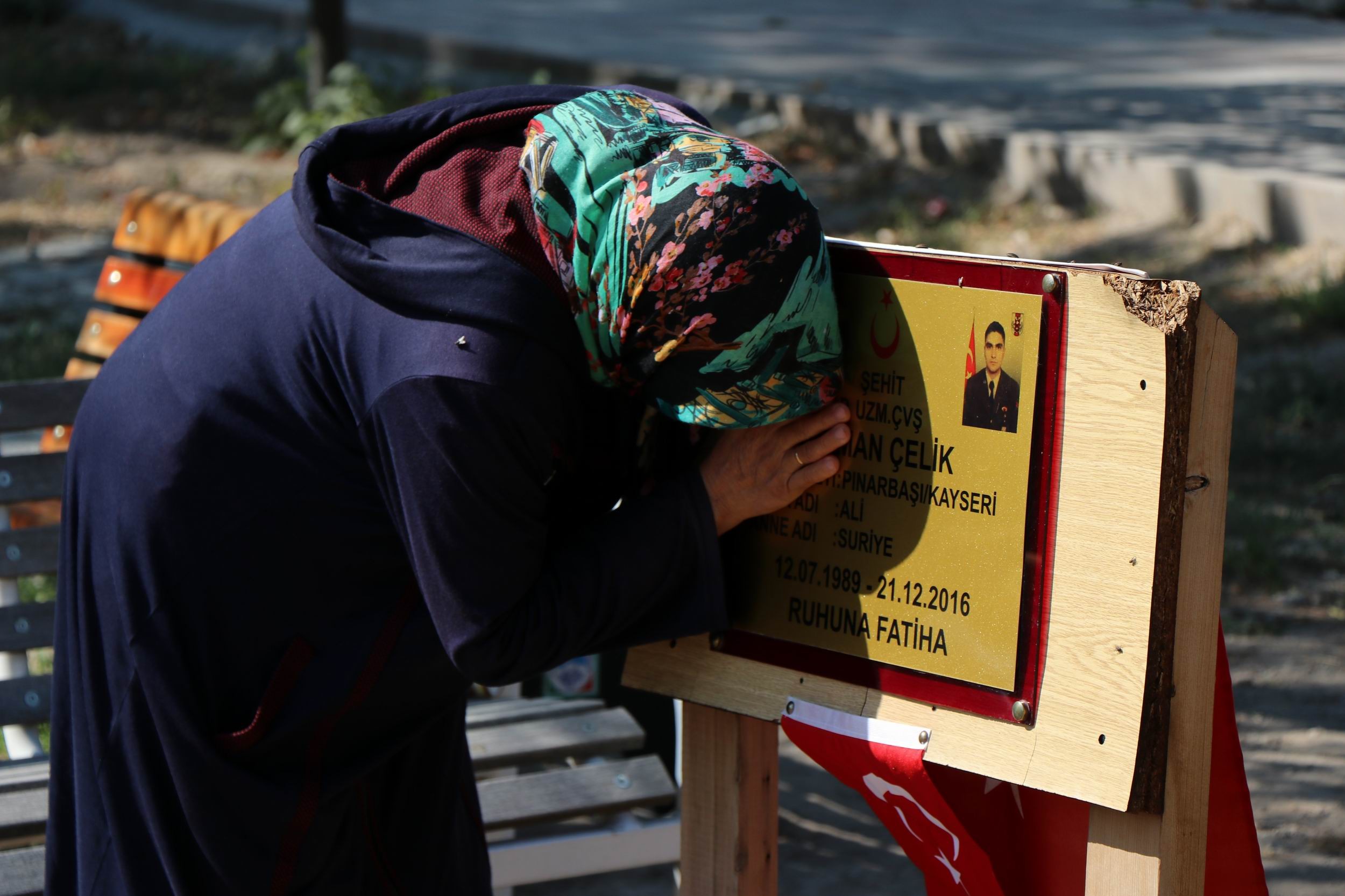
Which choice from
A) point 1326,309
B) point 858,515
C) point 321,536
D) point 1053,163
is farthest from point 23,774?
point 1053,163

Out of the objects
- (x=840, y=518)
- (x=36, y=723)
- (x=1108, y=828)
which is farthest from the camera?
(x=36, y=723)

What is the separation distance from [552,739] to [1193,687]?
137 centimetres

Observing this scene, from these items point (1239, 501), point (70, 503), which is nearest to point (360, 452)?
point (70, 503)

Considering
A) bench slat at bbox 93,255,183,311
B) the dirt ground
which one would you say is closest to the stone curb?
the dirt ground

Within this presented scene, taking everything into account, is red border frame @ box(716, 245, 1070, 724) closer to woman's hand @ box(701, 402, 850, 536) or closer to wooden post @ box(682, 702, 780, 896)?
woman's hand @ box(701, 402, 850, 536)

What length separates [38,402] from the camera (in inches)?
120

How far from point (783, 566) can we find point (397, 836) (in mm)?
687

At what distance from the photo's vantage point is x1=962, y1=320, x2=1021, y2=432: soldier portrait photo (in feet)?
5.73

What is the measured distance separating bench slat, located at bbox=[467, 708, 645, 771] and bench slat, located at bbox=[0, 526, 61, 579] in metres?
0.95

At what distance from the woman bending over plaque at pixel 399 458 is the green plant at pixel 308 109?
18.5 feet

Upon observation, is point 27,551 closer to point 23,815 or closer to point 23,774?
point 23,774

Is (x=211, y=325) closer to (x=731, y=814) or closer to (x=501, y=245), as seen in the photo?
(x=501, y=245)

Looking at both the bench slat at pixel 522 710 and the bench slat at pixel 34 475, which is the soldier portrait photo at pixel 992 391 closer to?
the bench slat at pixel 522 710

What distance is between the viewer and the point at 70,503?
1.97 m
